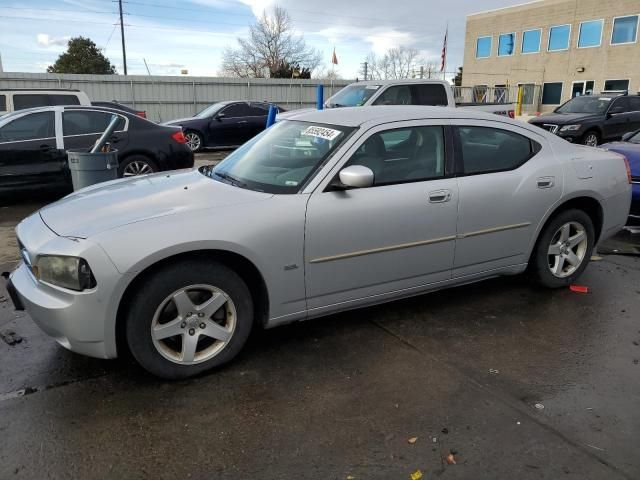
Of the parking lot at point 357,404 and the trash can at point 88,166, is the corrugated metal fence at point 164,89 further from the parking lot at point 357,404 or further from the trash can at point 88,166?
the parking lot at point 357,404

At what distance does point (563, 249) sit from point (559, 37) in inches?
1526

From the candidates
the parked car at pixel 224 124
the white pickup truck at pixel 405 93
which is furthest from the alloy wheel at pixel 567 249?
the parked car at pixel 224 124

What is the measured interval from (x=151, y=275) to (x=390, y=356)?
5.32ft

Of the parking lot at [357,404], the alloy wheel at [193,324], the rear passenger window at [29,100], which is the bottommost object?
the parking lot at [357,404]

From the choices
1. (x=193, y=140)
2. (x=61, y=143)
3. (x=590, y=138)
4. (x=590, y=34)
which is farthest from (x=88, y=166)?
(x=590, y=34)

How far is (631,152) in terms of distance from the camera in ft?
21.9

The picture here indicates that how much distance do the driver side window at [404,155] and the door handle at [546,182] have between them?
3.05 feet

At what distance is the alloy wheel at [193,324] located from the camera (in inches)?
118

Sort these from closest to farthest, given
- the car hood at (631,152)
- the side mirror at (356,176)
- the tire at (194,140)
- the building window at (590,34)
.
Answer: the side mirror at (356,176) → the car hood at (631,152) → the tire at (194,140) → the building window at (590,34)

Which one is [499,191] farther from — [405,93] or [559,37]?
[559,37]

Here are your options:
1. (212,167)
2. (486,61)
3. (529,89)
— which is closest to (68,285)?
(212,167)

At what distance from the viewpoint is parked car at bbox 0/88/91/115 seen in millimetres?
10609

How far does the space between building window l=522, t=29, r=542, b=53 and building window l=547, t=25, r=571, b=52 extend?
1035mm

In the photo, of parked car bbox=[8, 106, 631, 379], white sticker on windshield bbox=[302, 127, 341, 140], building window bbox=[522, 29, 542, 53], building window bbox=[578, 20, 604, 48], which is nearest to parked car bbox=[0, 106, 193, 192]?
parked car bbox=[8, 106, 631, 379]
